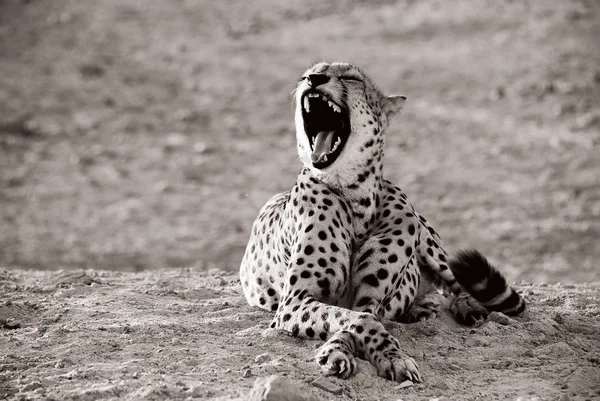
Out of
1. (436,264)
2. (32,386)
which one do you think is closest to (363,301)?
(436,264)

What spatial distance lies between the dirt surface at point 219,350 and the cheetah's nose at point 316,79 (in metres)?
1.14

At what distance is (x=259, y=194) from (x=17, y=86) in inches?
185

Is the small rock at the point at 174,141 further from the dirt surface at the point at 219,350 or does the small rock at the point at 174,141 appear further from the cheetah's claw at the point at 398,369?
the cheetah's claw at the point at 398,369

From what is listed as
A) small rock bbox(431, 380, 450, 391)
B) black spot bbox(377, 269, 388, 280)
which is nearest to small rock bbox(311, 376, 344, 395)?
small rock bbox(431, 380, 450, 391)

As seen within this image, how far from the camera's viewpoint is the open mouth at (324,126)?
433 centimetres

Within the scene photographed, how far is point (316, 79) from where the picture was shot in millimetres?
4305

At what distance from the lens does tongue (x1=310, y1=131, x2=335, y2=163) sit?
4.33m

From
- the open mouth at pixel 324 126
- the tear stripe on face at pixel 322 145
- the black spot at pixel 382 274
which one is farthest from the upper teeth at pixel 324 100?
the black spot at pixel 382 274

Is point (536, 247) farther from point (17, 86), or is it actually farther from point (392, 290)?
point (17, 86)

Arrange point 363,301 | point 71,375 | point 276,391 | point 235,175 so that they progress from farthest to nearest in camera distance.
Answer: point 235,175
point 363,301
point 71,375
point 276,391

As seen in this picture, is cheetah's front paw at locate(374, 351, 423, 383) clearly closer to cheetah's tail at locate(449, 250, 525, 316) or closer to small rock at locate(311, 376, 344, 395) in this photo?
small rock at locate(311, 376, 344, 395)

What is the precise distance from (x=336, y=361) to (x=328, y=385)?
4.8 inches

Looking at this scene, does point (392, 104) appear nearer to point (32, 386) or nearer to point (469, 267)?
point (469, 267)

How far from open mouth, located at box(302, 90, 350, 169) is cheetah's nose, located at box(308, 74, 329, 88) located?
0.04 metres
